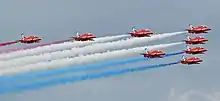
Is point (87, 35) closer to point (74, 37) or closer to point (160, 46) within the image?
point (74, 37)

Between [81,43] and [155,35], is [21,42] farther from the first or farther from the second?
[155,35]

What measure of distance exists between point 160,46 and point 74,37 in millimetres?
18985

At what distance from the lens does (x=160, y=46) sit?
197625 millimetres

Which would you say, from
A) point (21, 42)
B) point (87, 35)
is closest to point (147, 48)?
point (87, 35)

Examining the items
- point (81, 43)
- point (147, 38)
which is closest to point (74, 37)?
point (81, 43)

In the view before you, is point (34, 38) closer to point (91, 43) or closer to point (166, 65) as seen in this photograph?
point (91, 43)

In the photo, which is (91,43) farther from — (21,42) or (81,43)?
(21,42)

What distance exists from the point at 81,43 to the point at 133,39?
1228 centimetres

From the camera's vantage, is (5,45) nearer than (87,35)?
Yes

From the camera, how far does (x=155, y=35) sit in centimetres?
19900

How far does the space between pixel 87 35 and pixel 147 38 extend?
45.8 feet

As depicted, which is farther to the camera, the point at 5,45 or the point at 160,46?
the point at 160,46

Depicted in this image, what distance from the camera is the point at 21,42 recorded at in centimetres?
19312

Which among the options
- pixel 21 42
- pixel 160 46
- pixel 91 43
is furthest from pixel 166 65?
pixel 21 42
